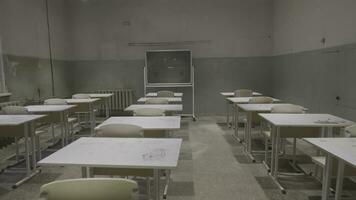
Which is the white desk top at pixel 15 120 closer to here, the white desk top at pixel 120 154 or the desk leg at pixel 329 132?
the white desk top at pixel 120 154

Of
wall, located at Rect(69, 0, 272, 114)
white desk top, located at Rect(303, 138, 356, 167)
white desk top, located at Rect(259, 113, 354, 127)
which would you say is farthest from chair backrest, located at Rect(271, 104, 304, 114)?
wall, located at Rect(69, 0, 272, 114)

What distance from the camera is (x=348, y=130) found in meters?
2.42

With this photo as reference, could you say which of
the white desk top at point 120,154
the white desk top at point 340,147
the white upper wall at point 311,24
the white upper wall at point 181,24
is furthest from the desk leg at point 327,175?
the white upper wall at point 181,24

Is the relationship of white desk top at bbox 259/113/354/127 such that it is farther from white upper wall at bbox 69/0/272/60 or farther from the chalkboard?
white upper wall at bbox 69/0/272/60

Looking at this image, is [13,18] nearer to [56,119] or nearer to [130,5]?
[56,119]

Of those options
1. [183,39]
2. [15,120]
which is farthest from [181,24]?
[15,120]

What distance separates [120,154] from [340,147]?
156 cm

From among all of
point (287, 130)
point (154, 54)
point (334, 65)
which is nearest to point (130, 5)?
point (154, 54)

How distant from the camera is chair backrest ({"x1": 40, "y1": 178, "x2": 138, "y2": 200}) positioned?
132 centimetres

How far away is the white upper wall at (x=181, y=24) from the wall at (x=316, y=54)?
1.89 feet

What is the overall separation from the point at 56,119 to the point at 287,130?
3.49m

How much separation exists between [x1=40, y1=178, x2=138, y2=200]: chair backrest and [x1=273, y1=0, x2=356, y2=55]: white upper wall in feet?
13.0

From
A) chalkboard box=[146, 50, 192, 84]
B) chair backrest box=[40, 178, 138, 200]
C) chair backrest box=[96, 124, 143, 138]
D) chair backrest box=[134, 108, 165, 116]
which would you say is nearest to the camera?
chair backrest box=[40, 178, 138, 200]

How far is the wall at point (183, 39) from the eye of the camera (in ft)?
24.8
